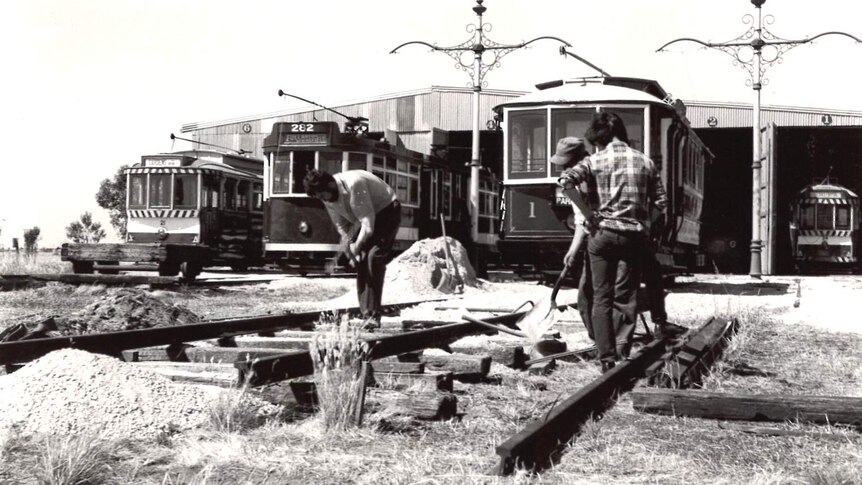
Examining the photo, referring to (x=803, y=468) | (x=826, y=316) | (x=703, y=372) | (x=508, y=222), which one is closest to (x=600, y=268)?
(x=703, y=372)

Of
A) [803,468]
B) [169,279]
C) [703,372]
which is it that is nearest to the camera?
[803,468]

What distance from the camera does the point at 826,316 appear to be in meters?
11.5

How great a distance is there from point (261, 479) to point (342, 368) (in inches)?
49.3

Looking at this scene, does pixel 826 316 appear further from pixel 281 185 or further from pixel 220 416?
pixel 281 185

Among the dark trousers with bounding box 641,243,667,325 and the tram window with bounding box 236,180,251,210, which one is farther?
the tram window with bounding box 236,180,251,210

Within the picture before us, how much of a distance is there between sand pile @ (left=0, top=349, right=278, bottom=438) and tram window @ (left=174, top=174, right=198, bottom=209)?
17.8 m

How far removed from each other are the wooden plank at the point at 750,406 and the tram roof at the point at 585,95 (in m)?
9.78

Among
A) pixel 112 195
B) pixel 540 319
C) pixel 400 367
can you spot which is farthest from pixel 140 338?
pixel 112 195

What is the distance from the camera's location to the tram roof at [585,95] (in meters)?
14.0

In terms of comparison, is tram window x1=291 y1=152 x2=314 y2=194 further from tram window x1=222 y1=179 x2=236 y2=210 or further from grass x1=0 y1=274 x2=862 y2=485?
grass x1=0 y1=274 x2=862 y2=485

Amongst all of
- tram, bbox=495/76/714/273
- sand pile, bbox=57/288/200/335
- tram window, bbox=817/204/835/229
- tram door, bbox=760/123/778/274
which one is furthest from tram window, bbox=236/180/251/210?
Result: tram window, bbox=817/204/835/229

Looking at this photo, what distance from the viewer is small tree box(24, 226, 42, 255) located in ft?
85.2

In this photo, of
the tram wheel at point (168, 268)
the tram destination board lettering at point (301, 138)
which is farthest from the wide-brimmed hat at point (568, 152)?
the tram wheel at point (168, 268)

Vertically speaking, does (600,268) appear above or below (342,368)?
above
